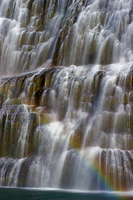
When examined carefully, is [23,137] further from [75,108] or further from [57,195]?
[57,195]

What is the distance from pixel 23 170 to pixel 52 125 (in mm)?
3702

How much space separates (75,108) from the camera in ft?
59.3

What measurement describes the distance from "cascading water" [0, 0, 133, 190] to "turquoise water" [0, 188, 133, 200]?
92 centimetres

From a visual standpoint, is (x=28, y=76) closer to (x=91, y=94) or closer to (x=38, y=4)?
(x=91, y=94)

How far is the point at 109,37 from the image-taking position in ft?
76.7

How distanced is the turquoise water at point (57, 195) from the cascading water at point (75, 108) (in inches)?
36.3

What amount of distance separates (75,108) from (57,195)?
740 cm

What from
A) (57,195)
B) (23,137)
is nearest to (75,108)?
(23,137)

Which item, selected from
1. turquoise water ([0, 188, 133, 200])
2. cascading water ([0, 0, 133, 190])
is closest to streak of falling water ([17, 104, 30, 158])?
cascading water ([0, 0, 133, 190])

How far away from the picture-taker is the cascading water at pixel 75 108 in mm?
13750

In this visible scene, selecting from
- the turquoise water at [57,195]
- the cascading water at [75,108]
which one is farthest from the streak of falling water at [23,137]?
the turquoise water at [57,195]

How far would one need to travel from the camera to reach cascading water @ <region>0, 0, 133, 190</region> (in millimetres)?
13750

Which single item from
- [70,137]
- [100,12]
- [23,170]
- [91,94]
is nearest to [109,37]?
[100,12]

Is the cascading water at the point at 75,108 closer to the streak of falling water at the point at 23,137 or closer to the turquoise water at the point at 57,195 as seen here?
the streak of falling water at the point at 23,137
